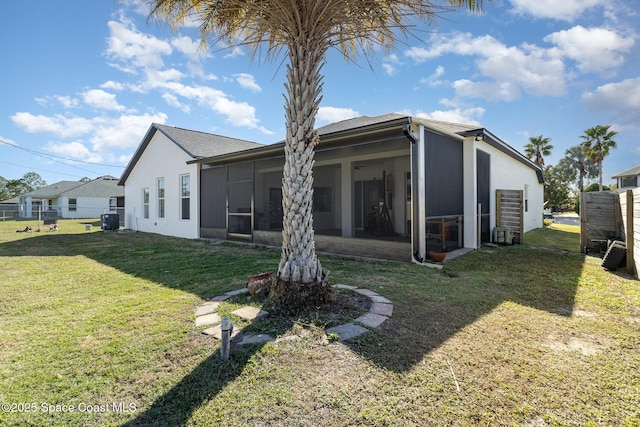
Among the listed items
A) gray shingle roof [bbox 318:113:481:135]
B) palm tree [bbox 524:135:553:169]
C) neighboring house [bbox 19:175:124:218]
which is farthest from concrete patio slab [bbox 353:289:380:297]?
neighboring house [bbox 19:175:124:218]

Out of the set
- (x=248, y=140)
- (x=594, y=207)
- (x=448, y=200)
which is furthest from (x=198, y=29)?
(x=248, y=140)

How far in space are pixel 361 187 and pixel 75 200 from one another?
35936mm

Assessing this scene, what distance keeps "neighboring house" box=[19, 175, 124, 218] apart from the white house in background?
780 inches

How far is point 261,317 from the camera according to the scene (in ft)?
10.6

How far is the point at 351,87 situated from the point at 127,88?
520 inches

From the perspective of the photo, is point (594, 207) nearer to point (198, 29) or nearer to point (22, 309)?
point (198, 29)

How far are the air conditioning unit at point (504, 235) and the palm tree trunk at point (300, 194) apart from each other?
778 cm

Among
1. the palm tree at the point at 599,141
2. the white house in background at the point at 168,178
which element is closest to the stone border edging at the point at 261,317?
the white house in background at the point at 168,178

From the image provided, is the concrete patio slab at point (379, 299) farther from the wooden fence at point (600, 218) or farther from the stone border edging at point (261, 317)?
the wooden fence at point (600, 218)

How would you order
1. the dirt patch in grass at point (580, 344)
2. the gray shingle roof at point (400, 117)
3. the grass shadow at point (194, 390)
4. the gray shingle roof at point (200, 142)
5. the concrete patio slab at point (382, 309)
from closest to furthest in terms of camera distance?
the grass shadow at point (194, 390), the dirt patch in grass at point (580, 344), the concrete patio slab at point (382, 309), the gray shingle roof at point (400, 117), the gray shingle roof at point (200, 142)

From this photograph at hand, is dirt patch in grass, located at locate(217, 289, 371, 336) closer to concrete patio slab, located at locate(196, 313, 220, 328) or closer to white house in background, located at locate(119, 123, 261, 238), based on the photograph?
concrete patio slab, located at locate(196, 313, 220, 328)

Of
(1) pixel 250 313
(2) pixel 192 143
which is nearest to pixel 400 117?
(1) pixel 250 313

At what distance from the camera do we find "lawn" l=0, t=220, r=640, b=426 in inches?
72.5

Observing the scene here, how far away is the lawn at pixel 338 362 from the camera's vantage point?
184 cm
